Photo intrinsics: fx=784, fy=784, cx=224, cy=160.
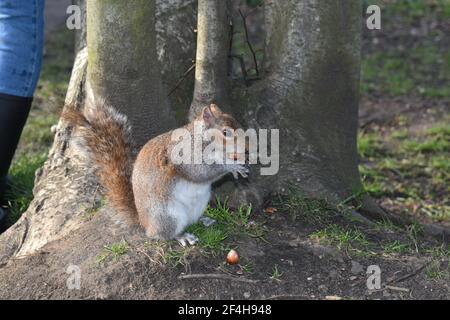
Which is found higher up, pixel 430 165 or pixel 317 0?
pixel 317 0

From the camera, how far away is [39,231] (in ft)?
10.9

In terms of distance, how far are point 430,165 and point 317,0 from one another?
192 centimetres

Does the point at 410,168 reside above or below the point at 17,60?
below

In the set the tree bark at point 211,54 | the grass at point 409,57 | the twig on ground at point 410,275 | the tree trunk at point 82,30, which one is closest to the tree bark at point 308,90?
the tree bark at point 211,54

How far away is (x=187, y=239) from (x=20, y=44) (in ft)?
3.89

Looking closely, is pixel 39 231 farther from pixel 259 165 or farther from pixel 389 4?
pixel 389 4

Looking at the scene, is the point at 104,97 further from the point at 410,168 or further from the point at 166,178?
the point at 410,168

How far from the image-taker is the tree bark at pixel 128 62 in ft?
10.3

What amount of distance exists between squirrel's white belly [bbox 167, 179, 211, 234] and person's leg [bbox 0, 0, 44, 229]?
0.99 meters

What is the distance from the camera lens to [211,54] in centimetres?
332

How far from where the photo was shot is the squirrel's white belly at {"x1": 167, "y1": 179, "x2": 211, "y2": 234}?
298 centimetres

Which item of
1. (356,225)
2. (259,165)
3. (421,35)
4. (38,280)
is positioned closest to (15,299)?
(38,280)

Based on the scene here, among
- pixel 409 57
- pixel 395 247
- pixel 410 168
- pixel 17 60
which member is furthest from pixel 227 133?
pixel 409 57

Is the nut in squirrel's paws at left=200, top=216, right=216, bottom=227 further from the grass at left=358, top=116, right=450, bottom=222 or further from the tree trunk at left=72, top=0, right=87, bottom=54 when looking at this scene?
the grass at left=358, top=116, right=450, bottom=222
